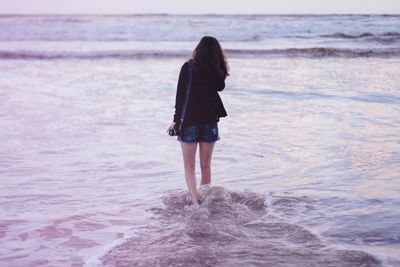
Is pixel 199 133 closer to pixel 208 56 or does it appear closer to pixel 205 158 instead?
pixel 205 158

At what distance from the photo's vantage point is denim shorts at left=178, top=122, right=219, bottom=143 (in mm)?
6148

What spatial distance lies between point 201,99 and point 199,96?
0.13 ft

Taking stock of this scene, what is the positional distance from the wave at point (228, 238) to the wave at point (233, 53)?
75.7 feet

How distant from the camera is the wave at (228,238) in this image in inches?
189

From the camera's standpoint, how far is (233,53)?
3055 centimetres

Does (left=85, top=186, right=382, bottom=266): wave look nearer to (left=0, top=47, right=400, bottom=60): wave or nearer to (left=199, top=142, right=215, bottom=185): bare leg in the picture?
(left=199, top=142, right=215, bottom=185): bare leg

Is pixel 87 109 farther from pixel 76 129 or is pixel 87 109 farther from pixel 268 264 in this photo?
pixel 268 264

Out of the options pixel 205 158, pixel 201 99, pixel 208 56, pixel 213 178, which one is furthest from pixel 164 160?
pixel 208 56

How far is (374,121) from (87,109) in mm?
6178

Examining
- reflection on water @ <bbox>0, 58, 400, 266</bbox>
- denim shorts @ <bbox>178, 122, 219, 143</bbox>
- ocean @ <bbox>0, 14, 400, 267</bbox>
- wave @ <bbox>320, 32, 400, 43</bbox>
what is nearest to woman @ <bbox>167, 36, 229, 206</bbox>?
denim shorts @ <bbox>178, 122, 219, 143</bbox>

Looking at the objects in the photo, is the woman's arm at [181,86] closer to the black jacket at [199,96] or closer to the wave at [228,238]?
the black jacket at [199,96]

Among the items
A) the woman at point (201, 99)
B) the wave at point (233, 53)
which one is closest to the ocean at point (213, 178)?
the woman at point (201, 99)

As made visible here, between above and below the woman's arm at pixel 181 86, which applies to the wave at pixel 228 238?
below

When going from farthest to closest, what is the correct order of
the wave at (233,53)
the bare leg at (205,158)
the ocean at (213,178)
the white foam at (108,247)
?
the wave at (233,53) → the bare leg at (205,158) → the ocean at (213,178) → the white foam at (108,247)
